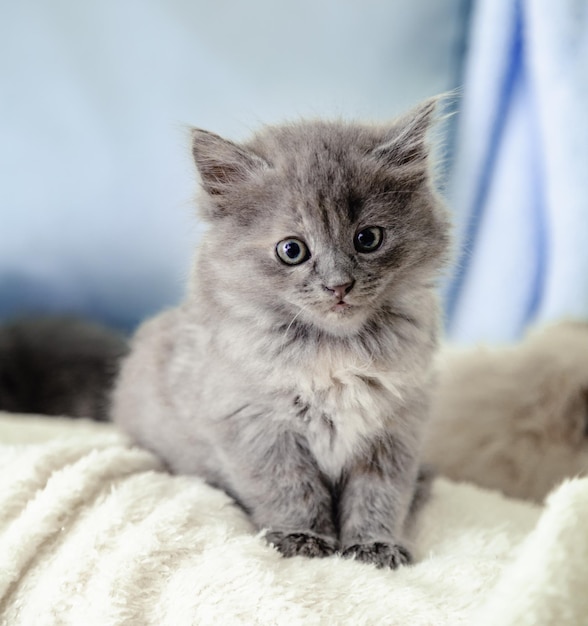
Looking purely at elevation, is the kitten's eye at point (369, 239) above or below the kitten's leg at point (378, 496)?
above

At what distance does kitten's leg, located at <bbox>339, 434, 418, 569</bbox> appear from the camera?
1186 millimetres

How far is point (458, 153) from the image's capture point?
6.73ft

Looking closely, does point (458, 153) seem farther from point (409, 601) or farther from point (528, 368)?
point (409, 601)

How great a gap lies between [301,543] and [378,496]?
0.16m

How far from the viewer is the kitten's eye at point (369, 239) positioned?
1.11 m

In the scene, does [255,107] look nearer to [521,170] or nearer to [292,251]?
[521,170]

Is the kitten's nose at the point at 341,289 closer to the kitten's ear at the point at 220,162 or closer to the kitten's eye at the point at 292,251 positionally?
the kitten's eye at the point at 292,251

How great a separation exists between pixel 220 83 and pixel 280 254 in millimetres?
1016

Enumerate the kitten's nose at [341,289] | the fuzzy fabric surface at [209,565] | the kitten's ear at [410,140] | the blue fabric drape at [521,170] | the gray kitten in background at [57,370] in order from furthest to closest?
the gray kitten in background at [57,370], the blue fabric drape at [521,170], the kitten's ear at [410,140], the kitten's nose at [341,289], the fuzzy fabric surface at [209,565]

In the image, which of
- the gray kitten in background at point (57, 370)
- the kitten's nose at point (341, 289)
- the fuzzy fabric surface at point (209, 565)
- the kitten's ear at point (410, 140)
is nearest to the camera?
the fuzzy fabric surface at point (209, 565)

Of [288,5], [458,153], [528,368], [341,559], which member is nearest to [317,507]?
[341,559]

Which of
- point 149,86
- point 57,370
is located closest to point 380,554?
point 57,370

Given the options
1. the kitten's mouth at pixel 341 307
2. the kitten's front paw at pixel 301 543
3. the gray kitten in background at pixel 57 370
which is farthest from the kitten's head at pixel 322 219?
the gray kitten in background at pixel 57 370

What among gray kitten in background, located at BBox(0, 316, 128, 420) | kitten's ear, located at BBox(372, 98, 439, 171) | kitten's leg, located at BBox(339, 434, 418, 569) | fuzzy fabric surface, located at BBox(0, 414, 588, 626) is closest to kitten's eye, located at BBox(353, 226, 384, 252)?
kitten's ear, located at BBox(372, 98, 439, 171)
